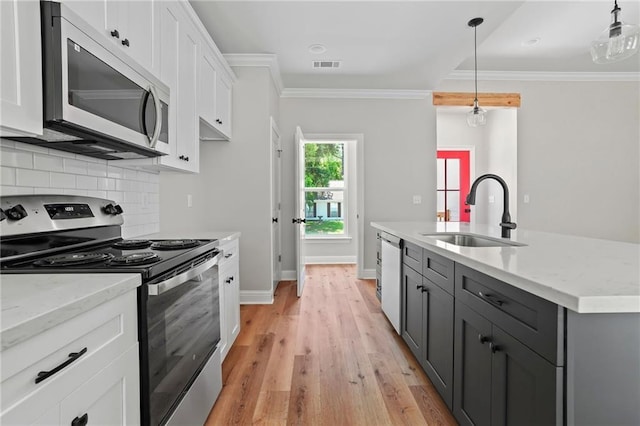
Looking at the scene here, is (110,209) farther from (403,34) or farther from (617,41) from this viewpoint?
(617,41)

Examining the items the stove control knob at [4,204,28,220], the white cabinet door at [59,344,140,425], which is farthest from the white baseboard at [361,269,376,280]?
the stove control knob at [4,204,28,220]

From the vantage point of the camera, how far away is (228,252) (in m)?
2.35

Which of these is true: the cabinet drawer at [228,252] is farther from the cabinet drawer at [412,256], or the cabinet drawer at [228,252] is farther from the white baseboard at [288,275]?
the white baseboard at [288,275]

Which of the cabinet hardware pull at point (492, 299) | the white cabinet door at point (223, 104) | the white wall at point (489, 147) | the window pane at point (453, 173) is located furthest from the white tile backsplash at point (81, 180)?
the window pane at point (453, 173)

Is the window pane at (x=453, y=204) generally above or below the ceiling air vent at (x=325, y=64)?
below

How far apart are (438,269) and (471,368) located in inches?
20.6

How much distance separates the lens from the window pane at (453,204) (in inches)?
261

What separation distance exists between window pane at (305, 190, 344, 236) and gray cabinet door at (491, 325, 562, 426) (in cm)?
494

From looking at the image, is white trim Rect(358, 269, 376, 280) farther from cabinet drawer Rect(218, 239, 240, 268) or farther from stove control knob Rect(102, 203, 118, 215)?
stove control knob Rect(102, 203, 118, 215)

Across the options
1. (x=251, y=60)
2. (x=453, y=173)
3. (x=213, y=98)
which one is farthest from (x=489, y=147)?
(x=213, y=98)

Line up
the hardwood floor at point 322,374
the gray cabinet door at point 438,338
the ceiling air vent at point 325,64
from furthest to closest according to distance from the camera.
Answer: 1. the ceiling air vent at point 325,64
2. the hardwood floor at point 322,374
3. the gray cabinet door at point 438,338

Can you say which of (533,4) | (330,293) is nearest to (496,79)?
(533,4)

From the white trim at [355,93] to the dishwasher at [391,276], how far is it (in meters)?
2.58

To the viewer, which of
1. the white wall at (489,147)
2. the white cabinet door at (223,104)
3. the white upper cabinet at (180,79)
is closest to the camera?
the white upper cabinet at (180,79)
